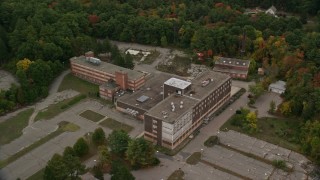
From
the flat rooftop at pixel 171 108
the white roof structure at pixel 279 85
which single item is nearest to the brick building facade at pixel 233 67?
the white roof structure at pixel 279 85

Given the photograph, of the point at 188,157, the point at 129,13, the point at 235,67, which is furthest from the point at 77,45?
the point at 188,157

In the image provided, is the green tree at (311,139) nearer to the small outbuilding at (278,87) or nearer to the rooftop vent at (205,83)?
the small outbuilding at (278,87)

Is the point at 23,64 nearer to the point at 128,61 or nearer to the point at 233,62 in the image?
the point at 128,61

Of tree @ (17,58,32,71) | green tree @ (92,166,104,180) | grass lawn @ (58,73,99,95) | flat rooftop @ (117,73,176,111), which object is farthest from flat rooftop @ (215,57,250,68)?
green tree @ (92,166,104,180)

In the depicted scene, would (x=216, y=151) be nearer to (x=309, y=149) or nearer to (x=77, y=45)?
(x=309, y=149)

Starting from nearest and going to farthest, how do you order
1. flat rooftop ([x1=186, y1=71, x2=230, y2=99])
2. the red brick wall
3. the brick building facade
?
flat rooftop ([x1=186, y1=71, x2=230, y2=99]) < the red brick wall < the brick building facade

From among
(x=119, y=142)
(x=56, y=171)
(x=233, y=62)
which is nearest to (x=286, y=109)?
(x=233, y=62)

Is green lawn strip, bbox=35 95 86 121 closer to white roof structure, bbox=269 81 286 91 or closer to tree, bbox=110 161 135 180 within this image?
tree, bbox=110 161 135 180
